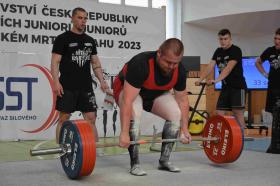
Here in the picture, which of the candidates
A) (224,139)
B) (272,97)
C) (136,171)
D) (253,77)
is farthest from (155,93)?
(253,77)

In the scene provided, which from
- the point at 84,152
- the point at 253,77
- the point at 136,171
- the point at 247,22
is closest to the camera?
the point at 84,152

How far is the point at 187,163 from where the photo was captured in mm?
3336

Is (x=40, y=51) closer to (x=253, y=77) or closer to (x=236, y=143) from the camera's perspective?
(x=236, y=143)

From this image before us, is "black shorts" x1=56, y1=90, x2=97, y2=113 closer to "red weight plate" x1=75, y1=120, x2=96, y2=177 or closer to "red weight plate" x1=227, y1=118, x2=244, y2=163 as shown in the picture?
"red weight plate" x1=75, y1=120, x2=96, y2=177

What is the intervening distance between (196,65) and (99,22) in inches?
69.5

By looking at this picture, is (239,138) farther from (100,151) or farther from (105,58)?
(105,58)

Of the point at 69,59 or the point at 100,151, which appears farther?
the point at 100,151

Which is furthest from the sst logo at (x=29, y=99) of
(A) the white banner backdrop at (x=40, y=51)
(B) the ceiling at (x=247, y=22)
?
(B) the ceiling at (x=247, y=22)

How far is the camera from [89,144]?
8.25ft

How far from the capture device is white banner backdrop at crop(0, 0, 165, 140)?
5078mm

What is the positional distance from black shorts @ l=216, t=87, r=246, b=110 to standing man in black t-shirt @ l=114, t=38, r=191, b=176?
51.7 inches

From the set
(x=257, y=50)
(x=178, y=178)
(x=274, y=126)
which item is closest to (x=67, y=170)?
(x=178, y=178)

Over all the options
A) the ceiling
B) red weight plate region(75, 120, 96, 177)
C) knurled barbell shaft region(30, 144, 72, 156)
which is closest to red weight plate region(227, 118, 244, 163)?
red weight plate region(75, 120, 96, 177)

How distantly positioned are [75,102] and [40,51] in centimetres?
195
